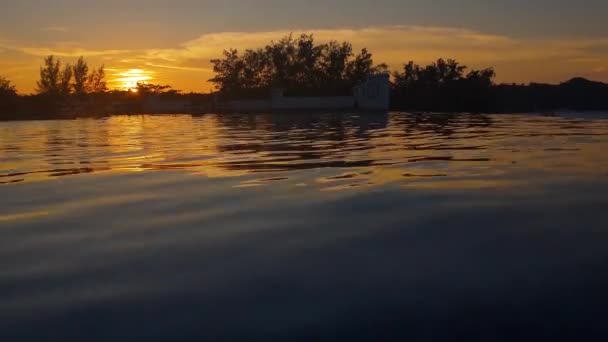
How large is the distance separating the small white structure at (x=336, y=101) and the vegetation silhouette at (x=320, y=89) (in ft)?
10.3

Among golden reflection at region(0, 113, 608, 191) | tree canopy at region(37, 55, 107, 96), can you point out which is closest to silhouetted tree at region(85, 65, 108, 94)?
tree canopy at region(37, 55, 107, 96)

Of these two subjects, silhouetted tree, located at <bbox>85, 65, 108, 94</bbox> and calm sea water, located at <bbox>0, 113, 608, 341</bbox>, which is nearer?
calm sea water, located at <bbox>0, 113, 608, 341</bbox>

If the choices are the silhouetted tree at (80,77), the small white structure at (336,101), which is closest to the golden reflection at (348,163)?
the small white structure at (336,101)

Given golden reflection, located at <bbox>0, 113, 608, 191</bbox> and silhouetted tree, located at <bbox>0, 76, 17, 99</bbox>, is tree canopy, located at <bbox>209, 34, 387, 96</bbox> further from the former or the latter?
golden reflection, located at <bbox>0, 113, 608, 191</bbox>

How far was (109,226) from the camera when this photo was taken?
417 centimetres

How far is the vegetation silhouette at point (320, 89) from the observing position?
48969mm

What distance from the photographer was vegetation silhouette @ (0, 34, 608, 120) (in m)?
49.0

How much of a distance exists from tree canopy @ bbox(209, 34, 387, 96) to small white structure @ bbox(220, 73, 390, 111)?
7625 mm

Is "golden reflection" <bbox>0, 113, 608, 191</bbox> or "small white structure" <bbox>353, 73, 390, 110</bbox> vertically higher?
"small white structure" <bbox>353, 73, 390, 110</bbox>

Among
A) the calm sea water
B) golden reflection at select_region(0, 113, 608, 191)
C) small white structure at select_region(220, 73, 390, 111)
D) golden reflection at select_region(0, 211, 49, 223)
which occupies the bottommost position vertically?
golden reflection at select_region(0, 113, 608, 191)

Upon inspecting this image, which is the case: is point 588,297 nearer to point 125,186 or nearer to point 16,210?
point 16,210

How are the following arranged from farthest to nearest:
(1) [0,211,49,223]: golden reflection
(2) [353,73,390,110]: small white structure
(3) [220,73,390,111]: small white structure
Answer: (3) [220,73,390,111]: small white structure < (2) [353,73,390,110]: small white structure < (1) [0,211,49,223]: golden reflection

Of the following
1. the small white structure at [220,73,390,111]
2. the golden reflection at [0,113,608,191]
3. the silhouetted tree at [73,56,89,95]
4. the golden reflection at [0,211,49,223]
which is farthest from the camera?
the silhouetted tree at [73,56,89,95]

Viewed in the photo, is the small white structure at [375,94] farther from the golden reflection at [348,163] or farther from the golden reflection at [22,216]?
the golden reflection at [22,216]
